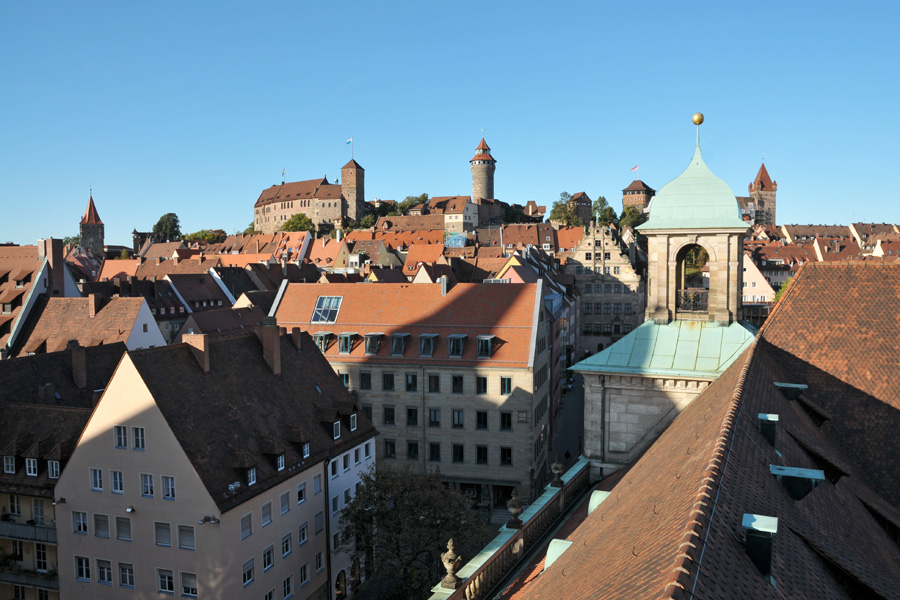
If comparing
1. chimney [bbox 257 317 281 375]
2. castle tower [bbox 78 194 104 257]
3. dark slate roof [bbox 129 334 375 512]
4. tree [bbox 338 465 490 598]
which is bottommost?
tree [bbox 338 465 490 598]

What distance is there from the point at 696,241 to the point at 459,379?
21380 mm

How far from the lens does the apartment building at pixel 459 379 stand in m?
40.6

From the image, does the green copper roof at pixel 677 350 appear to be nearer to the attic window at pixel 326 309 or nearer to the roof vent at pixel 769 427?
the roof vent at pixel 769 427

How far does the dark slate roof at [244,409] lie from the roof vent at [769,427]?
18141 mm

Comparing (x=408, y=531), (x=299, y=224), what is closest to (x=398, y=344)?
(x=408, y=531)

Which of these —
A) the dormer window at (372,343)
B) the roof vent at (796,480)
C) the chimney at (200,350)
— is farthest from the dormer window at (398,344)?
the roof vent at (796,480)

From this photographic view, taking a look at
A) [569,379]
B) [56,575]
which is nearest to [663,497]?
[56,575]

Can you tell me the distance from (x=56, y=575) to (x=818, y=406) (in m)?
26.0

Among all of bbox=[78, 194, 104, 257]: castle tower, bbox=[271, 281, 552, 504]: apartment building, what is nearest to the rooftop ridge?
bbox=[271, 281, 552, 504]: apartment building

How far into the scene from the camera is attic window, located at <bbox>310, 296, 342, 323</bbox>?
1833 inches

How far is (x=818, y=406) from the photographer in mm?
16734

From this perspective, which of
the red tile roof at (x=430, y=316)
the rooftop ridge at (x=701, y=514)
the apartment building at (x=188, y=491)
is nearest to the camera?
the rooftop ridge at (x=701, y=514)

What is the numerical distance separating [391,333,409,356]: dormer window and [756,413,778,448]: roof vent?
32.0m

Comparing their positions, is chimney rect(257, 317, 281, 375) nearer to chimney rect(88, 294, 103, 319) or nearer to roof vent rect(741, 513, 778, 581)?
chimney rect(88, 294, 103, 319)
